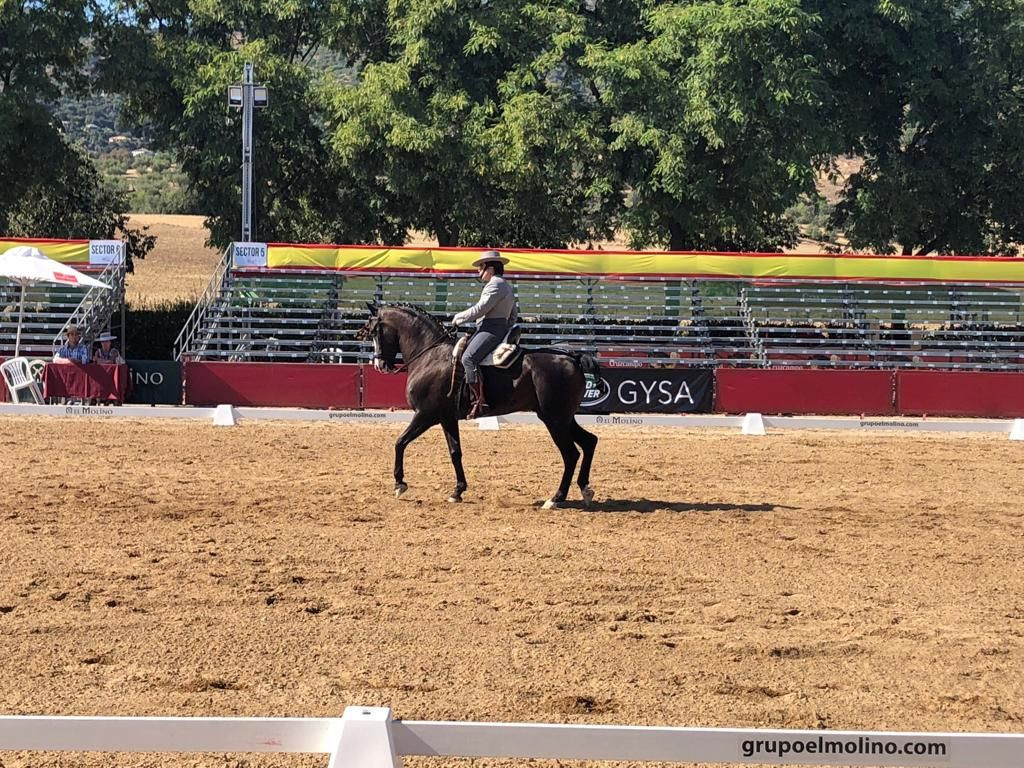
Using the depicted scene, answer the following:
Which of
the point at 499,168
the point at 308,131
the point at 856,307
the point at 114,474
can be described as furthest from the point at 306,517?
the point at 308,131

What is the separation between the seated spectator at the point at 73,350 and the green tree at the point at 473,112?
393 inches

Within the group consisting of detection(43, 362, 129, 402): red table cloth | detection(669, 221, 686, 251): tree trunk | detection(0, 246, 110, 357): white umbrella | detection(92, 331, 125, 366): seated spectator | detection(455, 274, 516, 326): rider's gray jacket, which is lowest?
detection(43, 362, 129, 402): red table cloth

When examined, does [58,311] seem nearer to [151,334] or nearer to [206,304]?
[151,334]

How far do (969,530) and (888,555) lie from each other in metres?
1.62

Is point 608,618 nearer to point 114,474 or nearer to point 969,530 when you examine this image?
point 969,530

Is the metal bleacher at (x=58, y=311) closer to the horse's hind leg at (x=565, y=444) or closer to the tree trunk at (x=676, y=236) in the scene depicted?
the tree trunk at (x=676, y=236)

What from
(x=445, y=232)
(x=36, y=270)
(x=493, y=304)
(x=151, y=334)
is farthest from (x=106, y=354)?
(x=493, y=304)

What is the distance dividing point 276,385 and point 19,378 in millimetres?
4610

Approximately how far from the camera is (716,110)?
29453mm

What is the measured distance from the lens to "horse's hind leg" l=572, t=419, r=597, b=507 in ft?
41.9

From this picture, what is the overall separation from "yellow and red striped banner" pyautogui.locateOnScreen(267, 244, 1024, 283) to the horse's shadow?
512 inches

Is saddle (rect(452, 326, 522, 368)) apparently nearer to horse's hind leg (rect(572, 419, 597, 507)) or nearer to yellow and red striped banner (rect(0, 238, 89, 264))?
horse's hind leg (rect(572, 419, 597, 507))

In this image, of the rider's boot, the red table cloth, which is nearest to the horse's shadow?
the rider's boot

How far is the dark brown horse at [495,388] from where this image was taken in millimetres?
12719
